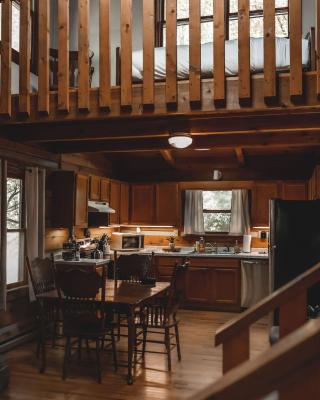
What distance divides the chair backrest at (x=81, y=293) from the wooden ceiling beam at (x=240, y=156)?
143 inches

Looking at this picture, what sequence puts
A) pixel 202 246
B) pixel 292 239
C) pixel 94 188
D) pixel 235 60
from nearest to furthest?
pixel 235 60, pixel 292 239, pixel 94 188, pixel 202 246

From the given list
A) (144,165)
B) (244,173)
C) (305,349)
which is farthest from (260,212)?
(305,349)

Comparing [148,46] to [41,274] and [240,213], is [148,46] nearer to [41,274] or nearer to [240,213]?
[41,274]

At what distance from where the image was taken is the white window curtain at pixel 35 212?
550 cm

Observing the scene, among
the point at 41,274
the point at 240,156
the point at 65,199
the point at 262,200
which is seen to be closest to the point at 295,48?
the point at 41,274

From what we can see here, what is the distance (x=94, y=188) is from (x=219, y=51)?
12.2 feet

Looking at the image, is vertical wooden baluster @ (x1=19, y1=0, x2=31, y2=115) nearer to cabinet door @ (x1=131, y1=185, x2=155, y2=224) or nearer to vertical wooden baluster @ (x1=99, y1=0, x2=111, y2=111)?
vertical wooden baluster @ (x1=99, y1=0, x2=111, y2=111)

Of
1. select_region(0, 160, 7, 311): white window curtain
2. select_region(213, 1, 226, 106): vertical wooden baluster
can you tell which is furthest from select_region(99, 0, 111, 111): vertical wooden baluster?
select_region(0, 160, 7, 311): white window curtain

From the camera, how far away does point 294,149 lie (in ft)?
23.9

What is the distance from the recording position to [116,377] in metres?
4.18

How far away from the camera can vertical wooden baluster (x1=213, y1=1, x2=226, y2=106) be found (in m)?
3.51

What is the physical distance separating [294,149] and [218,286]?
2531 millimetres

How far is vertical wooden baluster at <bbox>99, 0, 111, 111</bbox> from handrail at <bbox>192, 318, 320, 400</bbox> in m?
3.30

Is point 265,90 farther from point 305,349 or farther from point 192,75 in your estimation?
point 305,349
